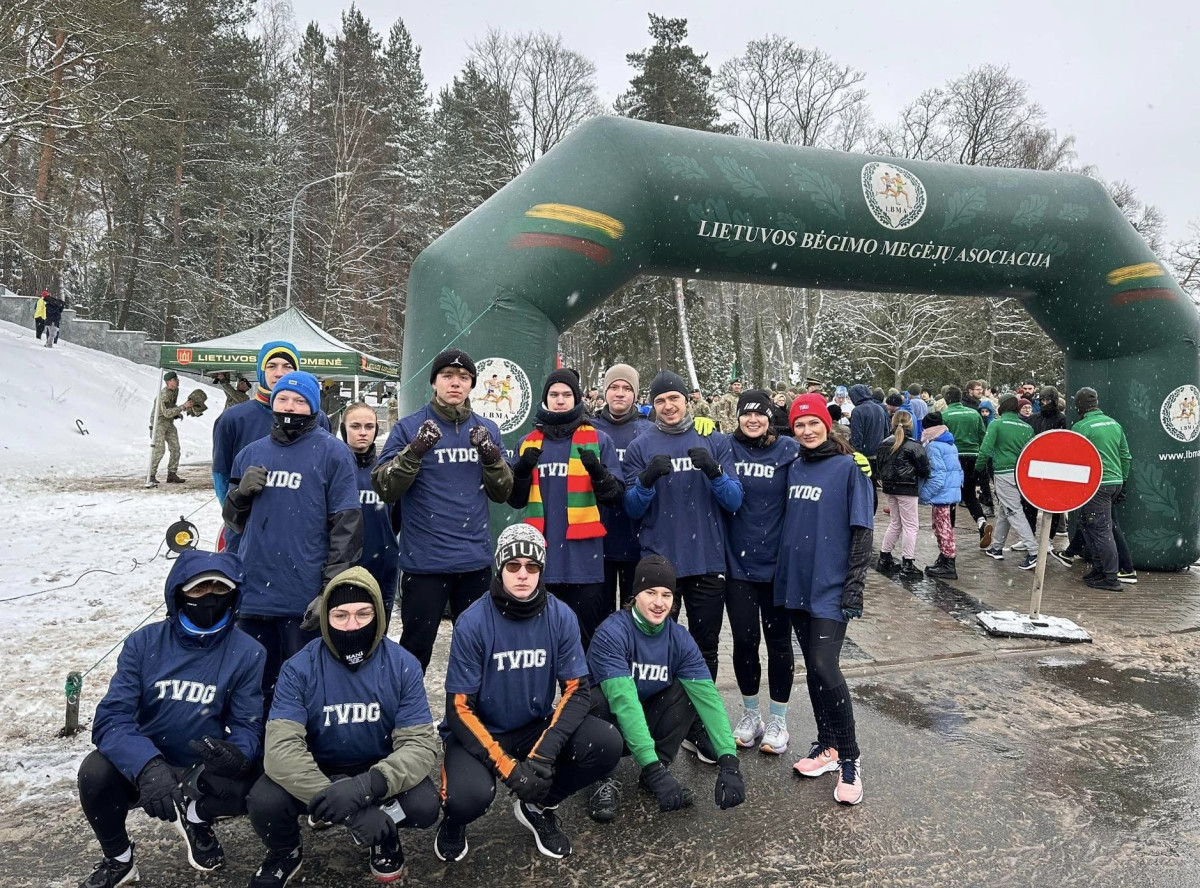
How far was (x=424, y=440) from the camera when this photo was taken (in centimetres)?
373

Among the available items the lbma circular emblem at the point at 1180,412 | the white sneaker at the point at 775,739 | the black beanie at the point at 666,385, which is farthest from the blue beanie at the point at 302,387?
the lbma circular emblem at the point at 1180,412

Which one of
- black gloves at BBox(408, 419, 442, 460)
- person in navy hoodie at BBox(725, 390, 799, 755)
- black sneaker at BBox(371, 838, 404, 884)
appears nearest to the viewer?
black sneaker at BBox(371, 838, 404, 884)

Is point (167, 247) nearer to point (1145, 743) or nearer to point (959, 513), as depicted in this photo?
point (959, 513)

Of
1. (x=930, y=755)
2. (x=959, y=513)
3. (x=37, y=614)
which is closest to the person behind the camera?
(x=930, y=755)

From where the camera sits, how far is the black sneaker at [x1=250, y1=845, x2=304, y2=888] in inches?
105

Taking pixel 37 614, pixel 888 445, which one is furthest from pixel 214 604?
pixel 888 445

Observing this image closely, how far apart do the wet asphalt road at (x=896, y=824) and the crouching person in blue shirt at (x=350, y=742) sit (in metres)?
0.26

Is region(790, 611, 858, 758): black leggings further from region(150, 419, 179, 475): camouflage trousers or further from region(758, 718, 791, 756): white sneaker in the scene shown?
region(150, 419, 179, 475): camouflage trousers

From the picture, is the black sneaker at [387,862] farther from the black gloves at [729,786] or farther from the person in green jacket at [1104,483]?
the person in green jacket at [1104,483]

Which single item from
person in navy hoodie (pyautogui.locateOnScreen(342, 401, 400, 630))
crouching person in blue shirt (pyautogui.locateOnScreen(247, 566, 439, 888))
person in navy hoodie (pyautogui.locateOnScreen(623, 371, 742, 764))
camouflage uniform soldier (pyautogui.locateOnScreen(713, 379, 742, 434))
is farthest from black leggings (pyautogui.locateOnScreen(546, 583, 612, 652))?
camouflage uniform soldier (pyautogui.locateOnScreen(713, 379, 742, 434))

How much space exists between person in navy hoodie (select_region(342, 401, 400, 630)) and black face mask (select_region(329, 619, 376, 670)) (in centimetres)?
128

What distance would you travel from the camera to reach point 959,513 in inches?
494

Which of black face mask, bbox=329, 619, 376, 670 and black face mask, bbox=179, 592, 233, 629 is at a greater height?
black face mask, bbox=179, 592, 233, 629

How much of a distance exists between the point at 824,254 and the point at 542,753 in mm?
5400
